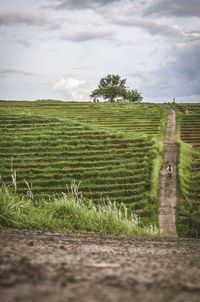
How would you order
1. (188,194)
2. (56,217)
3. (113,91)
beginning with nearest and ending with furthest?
(56,217) → (188,194) → (113,91)

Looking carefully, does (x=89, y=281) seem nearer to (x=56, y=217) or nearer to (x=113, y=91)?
(x=56, y=217)

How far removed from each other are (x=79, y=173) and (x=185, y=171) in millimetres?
5451

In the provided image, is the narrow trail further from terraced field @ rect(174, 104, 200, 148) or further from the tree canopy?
the tree canopy

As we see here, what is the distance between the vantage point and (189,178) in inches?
495

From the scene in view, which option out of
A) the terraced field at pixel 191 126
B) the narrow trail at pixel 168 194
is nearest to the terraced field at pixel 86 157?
the narrow trail at pixel 168 194

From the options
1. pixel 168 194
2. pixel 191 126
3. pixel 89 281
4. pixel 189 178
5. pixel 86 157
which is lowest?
pixel 168 194

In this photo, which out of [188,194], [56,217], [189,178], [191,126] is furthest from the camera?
[191,126]

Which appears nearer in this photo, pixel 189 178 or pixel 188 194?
pixel 188 194

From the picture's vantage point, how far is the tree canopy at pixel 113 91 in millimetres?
45875

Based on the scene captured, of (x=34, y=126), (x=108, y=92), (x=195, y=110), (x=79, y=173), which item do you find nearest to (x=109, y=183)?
(x=79, y=173)

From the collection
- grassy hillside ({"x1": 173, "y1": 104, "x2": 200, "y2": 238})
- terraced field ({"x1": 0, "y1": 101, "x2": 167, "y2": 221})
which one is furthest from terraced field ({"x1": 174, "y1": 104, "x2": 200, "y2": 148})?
terraced field ({"x1": 0, "y1": 101, "x2": 167, "y2": 221})

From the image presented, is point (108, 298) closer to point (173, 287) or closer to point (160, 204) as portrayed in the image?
point (173, 287)

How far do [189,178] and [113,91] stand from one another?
1398 inches

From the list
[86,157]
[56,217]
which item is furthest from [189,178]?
[56,217]
